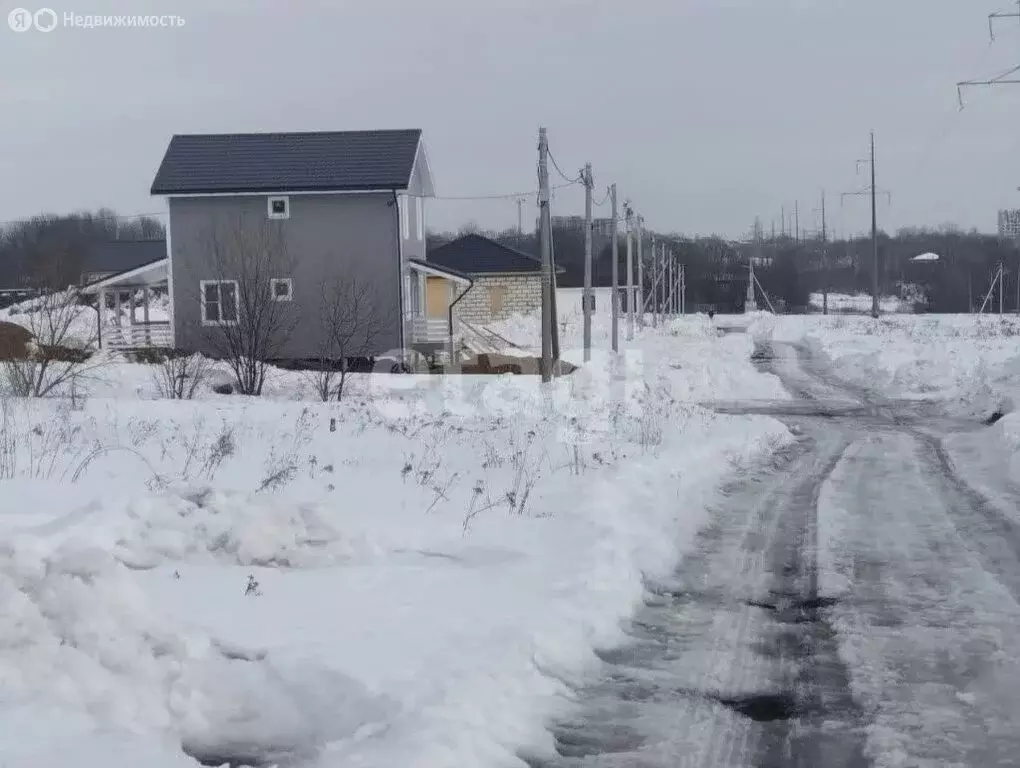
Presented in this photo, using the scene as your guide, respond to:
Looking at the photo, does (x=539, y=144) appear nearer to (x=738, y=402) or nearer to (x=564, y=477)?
(x=738, y=402)

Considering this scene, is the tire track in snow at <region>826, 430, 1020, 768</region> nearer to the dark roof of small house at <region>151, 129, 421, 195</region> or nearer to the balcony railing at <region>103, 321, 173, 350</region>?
the dark roof of small house at <region>151, 129, 421, 195</region>

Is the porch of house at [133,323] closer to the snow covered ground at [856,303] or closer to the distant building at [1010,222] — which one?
the distant building at [1010,222]

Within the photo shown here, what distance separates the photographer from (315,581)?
6855 mm

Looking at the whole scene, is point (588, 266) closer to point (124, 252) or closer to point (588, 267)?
point (588, 267)

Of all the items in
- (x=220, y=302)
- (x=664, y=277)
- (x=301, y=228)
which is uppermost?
(x=664, y=277)

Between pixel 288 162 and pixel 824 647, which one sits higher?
pixel 288 162

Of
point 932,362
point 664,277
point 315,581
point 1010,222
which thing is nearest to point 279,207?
point 932,362

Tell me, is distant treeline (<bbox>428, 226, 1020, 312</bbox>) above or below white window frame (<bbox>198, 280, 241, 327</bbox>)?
above

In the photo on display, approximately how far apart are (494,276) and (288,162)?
25.4m

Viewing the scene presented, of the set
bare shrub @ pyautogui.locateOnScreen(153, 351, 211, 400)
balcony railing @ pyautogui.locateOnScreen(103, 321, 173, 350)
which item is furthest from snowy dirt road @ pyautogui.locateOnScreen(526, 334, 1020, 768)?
balcony railing @ pyautogui.locateOnScreen(103, 321, 173, 350)

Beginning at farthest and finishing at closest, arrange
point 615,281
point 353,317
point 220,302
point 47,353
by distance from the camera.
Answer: point 615,281
point 353,317
point 220,302
point 47,353

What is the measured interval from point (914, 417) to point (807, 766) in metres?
17.6

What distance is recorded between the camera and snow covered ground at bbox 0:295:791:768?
4543mm

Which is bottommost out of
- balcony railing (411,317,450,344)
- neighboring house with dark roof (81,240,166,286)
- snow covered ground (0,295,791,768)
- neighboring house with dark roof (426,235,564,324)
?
snow covered ground (0,295,791,768)
